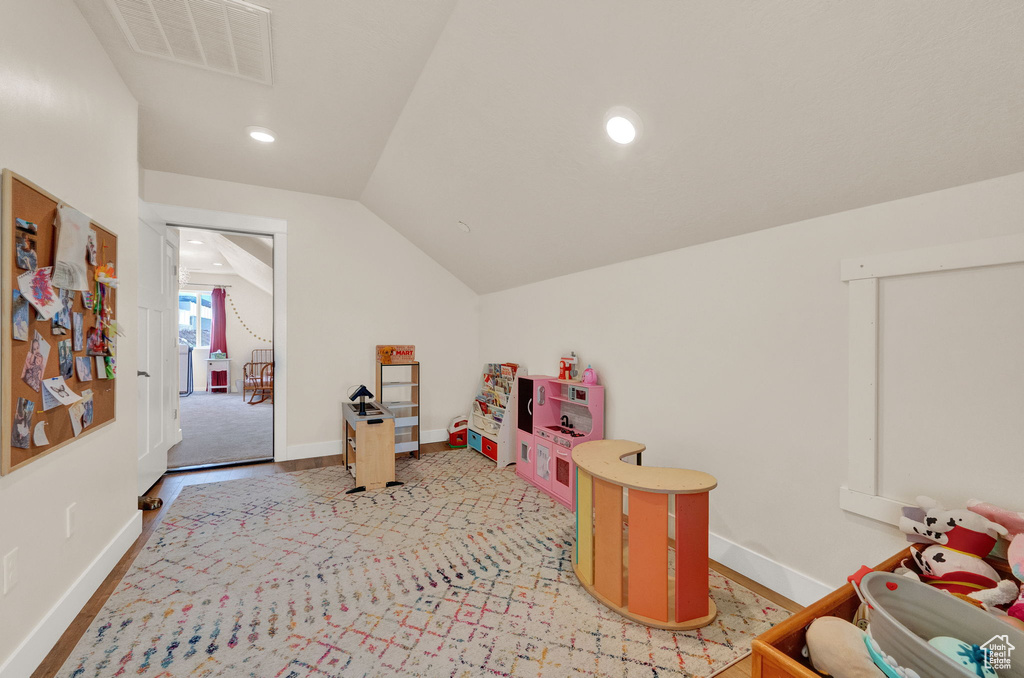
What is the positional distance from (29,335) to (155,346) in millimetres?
2098

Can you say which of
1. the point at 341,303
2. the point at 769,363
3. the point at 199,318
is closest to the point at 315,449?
the point at 341,303

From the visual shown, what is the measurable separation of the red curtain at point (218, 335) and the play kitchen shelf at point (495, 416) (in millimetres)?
6605

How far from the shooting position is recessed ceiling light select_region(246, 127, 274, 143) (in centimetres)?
283

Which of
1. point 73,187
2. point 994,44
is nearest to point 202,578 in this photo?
point 73,187

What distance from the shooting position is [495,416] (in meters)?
4.12

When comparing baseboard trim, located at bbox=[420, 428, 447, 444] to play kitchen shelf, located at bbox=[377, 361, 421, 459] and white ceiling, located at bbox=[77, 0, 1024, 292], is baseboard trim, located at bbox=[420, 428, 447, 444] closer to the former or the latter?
play kitchen shelf, located at bbox=[377, 361, 421, 459]

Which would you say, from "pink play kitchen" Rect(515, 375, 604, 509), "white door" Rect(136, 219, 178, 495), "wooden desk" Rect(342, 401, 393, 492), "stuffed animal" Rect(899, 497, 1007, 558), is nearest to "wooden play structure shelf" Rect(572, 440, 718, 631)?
"stuffed animal" Rect(899, 497, 1007, 558)

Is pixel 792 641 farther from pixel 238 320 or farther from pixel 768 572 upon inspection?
pixel 238 320

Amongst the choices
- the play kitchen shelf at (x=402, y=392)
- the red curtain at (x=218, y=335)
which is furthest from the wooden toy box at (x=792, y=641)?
the red curtain at (x=218, y=335)

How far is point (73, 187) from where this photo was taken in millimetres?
1793

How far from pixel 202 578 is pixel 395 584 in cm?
98

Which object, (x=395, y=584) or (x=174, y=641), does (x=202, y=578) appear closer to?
(x=174, y=641)

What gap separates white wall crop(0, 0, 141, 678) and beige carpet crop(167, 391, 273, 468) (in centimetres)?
165

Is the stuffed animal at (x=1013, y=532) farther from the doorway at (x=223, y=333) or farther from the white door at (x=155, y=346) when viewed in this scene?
the doorway at (x=223, y=333)
